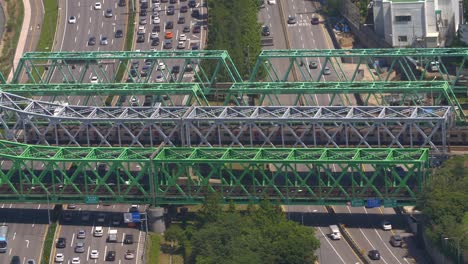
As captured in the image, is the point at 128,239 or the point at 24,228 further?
the point at 24,228

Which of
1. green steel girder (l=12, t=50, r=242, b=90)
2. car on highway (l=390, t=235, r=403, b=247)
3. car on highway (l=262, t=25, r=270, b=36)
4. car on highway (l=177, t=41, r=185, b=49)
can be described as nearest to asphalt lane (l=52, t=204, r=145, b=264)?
car on highway (l=390, t=235, r=403, b=247)

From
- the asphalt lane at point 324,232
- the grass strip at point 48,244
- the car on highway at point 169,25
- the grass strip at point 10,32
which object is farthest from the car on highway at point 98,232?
the car on highway at point 169,25

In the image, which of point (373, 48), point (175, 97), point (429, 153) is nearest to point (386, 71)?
point (373, 48)

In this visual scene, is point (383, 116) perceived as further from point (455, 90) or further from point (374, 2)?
point (374, 2)

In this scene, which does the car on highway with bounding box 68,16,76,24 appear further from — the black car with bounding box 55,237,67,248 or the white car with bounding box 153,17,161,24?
the black car with bounding box 55,237,67,248

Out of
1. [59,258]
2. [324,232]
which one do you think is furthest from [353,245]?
[59,258]

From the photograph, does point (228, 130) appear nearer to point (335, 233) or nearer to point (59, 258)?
point (335, 233)

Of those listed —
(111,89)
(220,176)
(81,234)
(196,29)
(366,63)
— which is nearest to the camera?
(81,234)
